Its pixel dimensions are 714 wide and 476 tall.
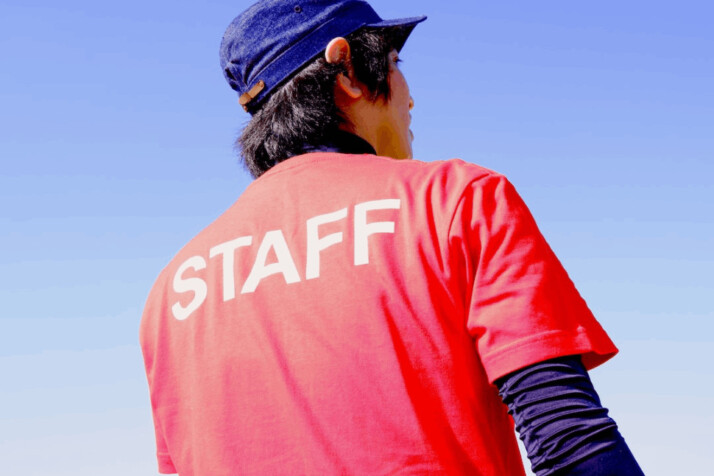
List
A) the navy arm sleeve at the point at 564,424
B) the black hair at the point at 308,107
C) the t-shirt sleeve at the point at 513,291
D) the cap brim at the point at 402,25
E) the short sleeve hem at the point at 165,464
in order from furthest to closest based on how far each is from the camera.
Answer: the cap brim at the point at 402,25 → the black hair at the point at 308,107 → the short sleeve hem at the point at 165,464 → the t-shirt sleeve at the point at 513,291 → the navy arm sleeve at the point at 564,424

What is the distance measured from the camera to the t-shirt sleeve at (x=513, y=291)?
2.17 meters

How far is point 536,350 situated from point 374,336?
0.41m

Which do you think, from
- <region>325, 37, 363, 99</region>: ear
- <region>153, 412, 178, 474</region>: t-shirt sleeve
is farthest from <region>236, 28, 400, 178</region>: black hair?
<region>153, 412, 178, 474</region>: t-shirt sleeve

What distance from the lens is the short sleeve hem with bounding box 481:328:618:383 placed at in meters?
2.15

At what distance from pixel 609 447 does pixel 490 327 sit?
0.38m

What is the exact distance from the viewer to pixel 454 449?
2.26 metres

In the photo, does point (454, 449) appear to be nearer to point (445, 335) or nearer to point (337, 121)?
point (445, 335)

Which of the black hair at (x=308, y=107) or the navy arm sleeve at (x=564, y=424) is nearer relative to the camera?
the navy arm sleeve at (x=564, y=424)

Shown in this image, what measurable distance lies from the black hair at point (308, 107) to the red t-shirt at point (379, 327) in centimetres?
32

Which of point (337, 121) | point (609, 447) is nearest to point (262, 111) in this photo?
point (337, 121)

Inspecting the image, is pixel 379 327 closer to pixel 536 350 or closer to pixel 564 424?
pixel 536 350

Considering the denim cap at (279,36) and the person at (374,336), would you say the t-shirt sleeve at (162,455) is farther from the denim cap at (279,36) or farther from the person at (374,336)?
Answer: the denim cap at (279,36)

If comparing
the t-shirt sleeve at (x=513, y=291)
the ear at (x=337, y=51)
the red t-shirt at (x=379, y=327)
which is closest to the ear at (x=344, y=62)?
the ear at (x=337, y=51)

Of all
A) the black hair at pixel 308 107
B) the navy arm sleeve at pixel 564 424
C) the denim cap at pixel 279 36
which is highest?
the denim cap at pixel 279 36
